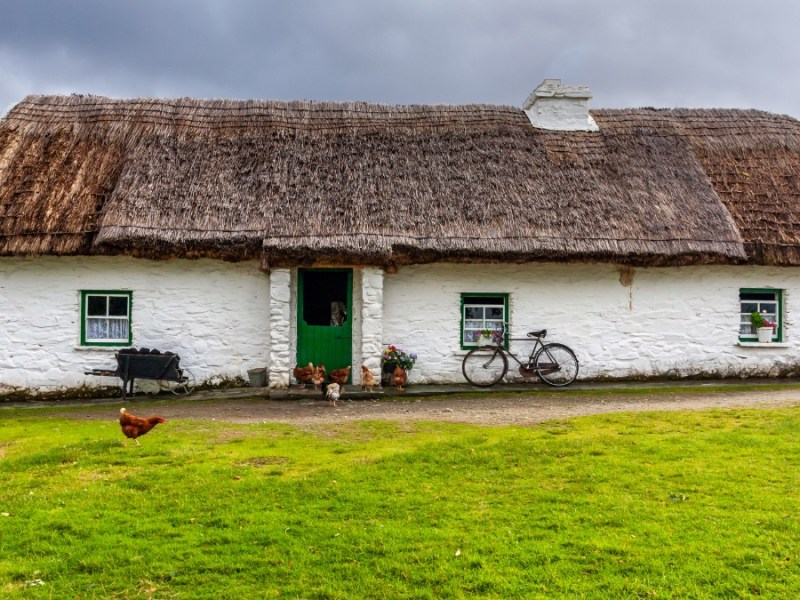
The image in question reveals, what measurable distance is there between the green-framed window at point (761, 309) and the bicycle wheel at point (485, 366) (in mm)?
4717

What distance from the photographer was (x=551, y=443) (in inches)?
297

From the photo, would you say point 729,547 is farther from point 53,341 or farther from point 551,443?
point 53,341

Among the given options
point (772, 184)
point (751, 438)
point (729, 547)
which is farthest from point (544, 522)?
point (772, 184)

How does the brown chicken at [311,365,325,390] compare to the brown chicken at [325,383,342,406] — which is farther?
the brown chicken at [311,365,325,390]

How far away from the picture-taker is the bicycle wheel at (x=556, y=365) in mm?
12484

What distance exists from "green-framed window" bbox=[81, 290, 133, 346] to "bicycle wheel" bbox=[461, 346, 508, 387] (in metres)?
5.95

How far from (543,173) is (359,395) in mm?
5653

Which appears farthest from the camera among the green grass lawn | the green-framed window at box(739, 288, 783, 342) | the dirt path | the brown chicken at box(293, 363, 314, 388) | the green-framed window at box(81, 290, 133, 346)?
the green-framed window at box(739, 288, 783, 342)

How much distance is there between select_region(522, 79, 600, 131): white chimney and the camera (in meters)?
15.2

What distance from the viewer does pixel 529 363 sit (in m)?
12.5

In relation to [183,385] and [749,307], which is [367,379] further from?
[749,307]

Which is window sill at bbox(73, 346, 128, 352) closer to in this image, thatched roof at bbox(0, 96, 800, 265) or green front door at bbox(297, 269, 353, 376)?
thatched roof at bbox(0, 96, 800, 265)

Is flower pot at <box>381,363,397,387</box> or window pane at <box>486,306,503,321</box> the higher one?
window pane at <box>486,306,503,321</box>

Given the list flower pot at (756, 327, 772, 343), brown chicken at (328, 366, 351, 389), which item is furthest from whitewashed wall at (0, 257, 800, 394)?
brown chicken at (328, 366, 351, 389)
